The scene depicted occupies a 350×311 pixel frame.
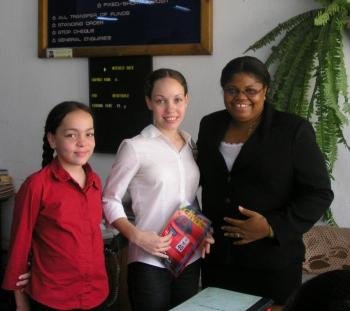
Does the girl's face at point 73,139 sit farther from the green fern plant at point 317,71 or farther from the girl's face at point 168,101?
the green fern plant at point 317,71

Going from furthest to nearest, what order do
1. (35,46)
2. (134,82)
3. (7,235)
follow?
(7,235)
(35,46)
(134,82)

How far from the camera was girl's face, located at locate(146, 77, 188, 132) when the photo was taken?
1.52m

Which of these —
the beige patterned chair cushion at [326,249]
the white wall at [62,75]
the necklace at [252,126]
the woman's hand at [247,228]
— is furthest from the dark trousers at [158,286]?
the white wall at [62,75]

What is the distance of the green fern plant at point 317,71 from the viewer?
1.96 meters

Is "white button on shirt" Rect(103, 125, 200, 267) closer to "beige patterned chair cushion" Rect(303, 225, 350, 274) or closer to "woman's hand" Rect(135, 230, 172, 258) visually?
"woman's hand" Rect(135, 230, 172, 258)

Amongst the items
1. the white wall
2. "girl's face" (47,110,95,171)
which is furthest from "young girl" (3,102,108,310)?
the white wall

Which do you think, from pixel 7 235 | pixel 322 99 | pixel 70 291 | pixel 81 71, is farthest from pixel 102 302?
pixel 7 235

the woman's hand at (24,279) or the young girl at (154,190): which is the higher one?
the young girl at (154,190)

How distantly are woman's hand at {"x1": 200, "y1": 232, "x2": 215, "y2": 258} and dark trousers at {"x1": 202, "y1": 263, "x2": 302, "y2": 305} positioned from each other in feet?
0.21

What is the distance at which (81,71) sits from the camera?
2.84 metres

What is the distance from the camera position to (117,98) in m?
2.73

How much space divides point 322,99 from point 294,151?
0.71m

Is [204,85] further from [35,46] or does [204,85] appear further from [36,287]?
[36,287]

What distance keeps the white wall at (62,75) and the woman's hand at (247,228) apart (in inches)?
42.8
